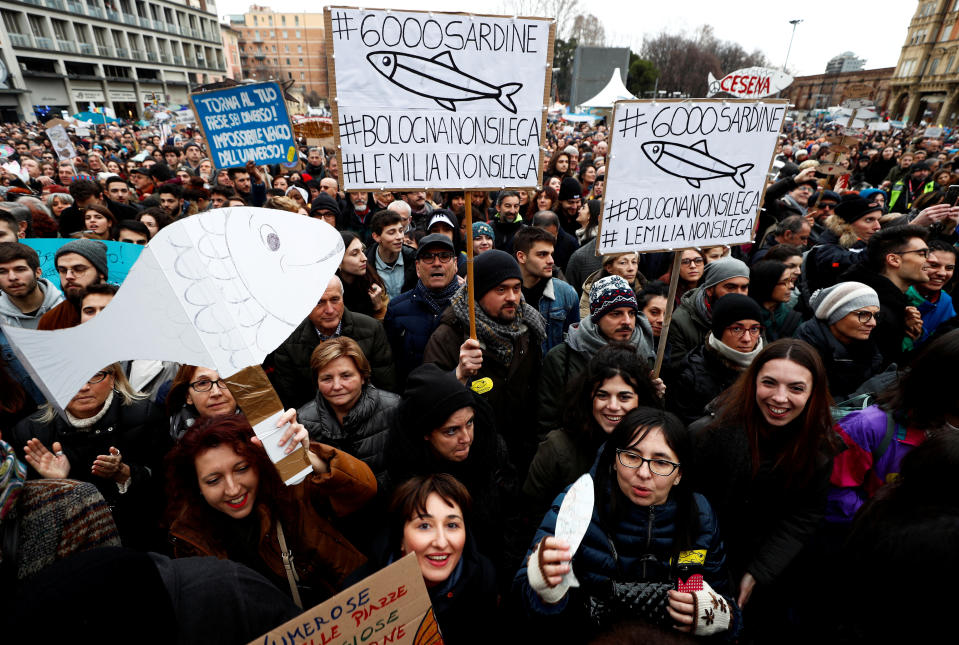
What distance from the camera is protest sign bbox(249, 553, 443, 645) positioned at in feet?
3.49

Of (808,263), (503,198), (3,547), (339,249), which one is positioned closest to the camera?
(3,547)

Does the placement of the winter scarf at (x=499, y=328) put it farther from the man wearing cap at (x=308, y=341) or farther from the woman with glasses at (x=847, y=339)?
the woman with glasses at (x=847, y=339)

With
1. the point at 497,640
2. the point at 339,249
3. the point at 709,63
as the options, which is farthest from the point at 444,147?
the point at 709,63

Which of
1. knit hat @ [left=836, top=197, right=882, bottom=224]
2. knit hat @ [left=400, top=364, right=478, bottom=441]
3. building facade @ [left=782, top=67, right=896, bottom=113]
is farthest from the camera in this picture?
building facade @ [left=782, top=67, right=896, bottom=113]

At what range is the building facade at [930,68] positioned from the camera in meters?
49.8

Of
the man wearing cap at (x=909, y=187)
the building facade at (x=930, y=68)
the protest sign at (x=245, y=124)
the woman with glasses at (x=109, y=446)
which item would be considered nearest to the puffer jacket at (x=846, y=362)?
the woman with glasses at (x=109, y=446)

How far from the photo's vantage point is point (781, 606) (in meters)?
2.45

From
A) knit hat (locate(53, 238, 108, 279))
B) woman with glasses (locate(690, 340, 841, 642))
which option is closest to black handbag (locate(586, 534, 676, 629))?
woman with glasses (locate(690, 340, 841, 642))

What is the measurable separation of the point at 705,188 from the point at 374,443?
237 cm

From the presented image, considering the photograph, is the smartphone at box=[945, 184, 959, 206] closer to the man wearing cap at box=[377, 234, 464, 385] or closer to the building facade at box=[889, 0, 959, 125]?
the man wearing cap at box=[377, 234, 464, 385]

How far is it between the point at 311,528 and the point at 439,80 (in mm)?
2211

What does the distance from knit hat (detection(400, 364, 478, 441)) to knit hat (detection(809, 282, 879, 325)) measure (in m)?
2.50

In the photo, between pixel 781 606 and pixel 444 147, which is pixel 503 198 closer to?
pixel 444 147

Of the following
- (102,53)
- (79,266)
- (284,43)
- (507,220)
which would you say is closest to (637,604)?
(79,266)
